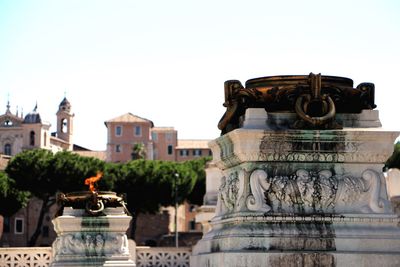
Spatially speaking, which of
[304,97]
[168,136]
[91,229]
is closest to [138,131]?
[168,136]

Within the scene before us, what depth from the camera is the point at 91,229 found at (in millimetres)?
19594

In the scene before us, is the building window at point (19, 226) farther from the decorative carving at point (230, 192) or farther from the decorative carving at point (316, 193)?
the decorative carving at point (316, 193)

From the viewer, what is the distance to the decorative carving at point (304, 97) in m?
8.38

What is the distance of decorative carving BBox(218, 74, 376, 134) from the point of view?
8383 mm

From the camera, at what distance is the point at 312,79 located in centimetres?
841

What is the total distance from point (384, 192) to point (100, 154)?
13497cm

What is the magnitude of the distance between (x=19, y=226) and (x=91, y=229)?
3343 inches

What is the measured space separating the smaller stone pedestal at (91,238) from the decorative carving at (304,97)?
11270 mm

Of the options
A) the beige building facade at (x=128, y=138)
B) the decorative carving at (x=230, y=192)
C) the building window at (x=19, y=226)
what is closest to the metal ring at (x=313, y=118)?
the decorative carving at (x=230, y=192)

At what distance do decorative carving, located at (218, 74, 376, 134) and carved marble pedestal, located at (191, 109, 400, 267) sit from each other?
114 mm

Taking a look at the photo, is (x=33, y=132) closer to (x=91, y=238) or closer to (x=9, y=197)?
(x=9, y=197)

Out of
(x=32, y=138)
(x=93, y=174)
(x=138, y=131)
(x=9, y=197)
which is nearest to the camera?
(x=9, y=197)

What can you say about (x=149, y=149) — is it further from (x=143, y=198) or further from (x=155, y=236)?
(x=143, y=198)

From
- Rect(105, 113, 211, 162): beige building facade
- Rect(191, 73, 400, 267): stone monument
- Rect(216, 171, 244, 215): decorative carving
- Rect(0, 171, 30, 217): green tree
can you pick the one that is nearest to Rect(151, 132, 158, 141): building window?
Rect(105, 113, 211, 162): beige building facade
